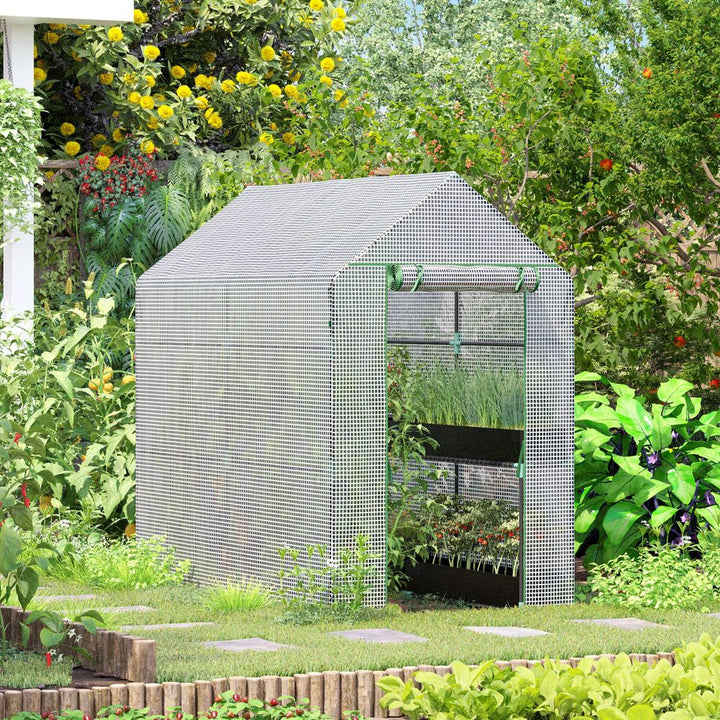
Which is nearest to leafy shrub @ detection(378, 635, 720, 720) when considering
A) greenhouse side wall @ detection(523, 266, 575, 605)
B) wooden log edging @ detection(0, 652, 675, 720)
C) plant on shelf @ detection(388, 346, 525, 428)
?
wooden log edging @ detection(0, 652, 675, 720)

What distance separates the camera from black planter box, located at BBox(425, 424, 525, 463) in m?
7.64

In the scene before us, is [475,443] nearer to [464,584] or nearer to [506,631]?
[464,584]

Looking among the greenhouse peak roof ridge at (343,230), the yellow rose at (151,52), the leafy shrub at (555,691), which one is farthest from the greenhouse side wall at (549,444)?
the yellow rose at (151,52)

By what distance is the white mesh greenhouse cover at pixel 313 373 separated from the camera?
6914 millimetres

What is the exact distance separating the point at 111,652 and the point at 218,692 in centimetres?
45

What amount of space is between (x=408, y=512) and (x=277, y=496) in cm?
126

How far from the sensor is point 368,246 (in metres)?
7.04

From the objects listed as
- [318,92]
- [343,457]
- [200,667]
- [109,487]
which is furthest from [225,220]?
[200,667]

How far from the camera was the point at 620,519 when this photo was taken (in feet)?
26.4

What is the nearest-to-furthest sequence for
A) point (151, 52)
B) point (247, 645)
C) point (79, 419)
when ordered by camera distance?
point (247, 645) → point (79, 419) → point (151, 52)

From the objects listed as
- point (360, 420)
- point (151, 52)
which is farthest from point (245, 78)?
point (360, 420)

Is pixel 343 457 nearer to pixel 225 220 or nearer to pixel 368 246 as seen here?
pixel 368 246

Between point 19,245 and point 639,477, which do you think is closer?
point 639,477

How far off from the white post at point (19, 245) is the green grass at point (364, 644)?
408 centimetres
